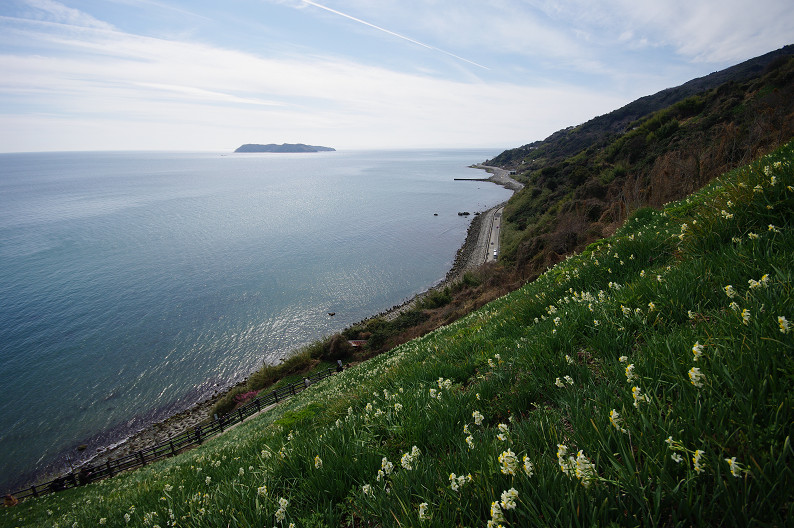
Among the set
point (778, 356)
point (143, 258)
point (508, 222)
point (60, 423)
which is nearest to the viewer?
point (778, 356)

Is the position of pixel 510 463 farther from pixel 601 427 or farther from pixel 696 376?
pixel 696 376

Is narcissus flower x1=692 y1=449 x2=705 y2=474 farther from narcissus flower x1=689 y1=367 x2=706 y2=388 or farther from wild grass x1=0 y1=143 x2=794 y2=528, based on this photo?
narcissus flower x1=689 y1=367 x2=706 y2=388

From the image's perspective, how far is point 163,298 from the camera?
50031 mm

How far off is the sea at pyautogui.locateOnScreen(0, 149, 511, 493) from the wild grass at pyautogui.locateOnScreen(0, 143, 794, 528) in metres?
35.1

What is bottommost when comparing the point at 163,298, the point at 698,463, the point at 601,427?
the point at 163,298

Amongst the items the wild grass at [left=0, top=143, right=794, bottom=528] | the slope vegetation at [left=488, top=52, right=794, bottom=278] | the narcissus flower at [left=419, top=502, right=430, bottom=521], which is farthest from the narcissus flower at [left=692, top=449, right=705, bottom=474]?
the slope vegetation at [left=488, top=52, right=794, bottom=278]

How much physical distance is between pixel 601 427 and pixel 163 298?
59.4m

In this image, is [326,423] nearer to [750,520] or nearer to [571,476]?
[571,476]

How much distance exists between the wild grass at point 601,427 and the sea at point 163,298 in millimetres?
35076

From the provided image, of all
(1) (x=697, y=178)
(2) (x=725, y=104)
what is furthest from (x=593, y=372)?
(2) (x=725, y=104)

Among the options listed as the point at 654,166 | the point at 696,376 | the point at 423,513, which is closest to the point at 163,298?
the point at 423,513

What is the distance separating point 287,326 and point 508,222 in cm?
5022

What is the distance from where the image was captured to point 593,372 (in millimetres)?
3539

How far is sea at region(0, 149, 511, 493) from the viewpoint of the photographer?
3133 cm
